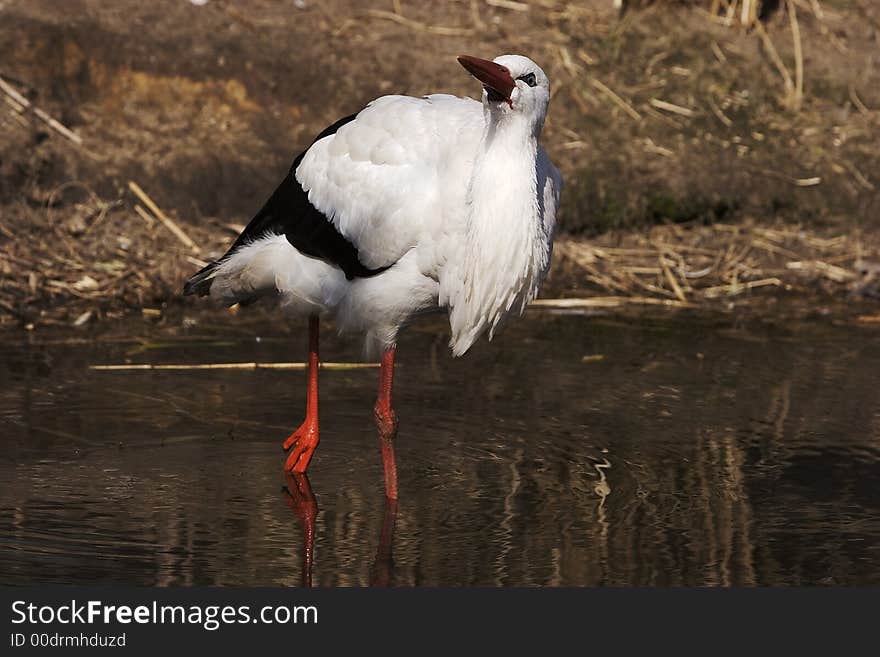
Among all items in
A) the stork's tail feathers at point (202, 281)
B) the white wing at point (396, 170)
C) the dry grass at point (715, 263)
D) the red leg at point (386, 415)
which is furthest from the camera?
the dry grass at point (715, 263)

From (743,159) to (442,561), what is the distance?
19.8 feet

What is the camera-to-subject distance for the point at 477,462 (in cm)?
648

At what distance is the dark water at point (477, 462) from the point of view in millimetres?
5402

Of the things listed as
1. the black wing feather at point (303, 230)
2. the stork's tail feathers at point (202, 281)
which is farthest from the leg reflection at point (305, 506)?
the stork's tail feathers at point (202, 281)

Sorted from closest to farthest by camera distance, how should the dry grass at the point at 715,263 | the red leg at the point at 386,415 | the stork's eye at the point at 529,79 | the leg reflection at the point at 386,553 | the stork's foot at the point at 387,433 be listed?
the leg reflection at the point at 386,553 < the stork's eye at the point at 529,79 < the stork's foot at the point at 387,433 < the red leg at the point at 386,415 < the dry grass at the point at 715,263

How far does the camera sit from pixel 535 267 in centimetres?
582

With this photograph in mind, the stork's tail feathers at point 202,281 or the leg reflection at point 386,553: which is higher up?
the stork's tail feathers at point 202,281

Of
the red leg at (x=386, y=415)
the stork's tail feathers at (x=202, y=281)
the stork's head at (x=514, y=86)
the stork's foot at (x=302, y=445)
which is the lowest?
the stork's foot at (x=302, y=445)

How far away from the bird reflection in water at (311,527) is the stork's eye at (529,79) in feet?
5.38

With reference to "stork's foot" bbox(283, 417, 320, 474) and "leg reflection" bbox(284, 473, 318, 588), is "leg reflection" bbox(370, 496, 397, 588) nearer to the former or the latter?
"leg reflection" bbox(284, 473, 318, 588)

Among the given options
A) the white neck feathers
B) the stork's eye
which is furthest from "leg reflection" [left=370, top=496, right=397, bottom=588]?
the stork's eye

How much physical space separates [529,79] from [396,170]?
30.3 inches

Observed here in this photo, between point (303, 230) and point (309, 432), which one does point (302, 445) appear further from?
point (303, 230)

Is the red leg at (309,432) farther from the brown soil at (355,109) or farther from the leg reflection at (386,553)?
the brown soil at (355,109)
